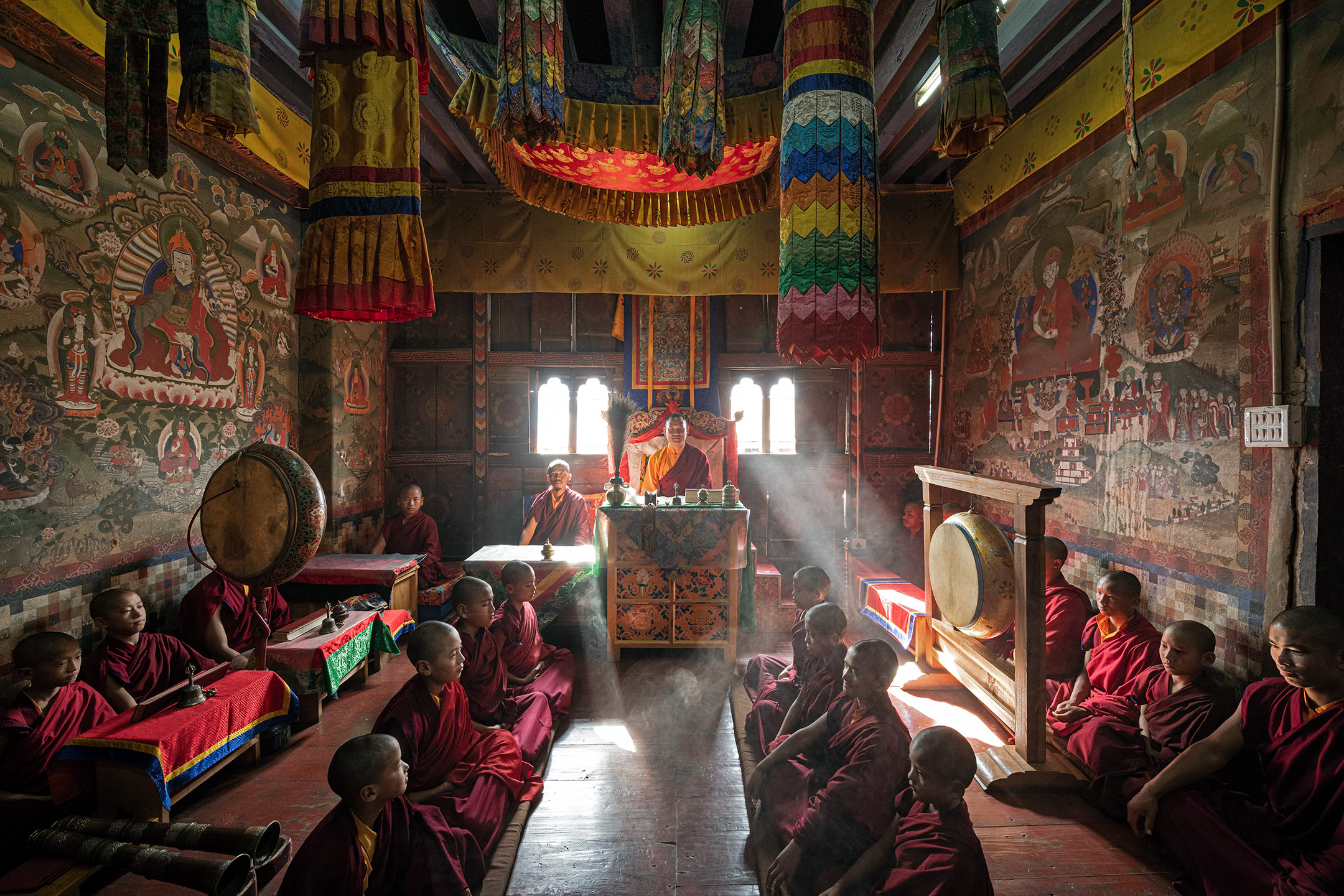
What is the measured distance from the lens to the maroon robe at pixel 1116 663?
3.64 m

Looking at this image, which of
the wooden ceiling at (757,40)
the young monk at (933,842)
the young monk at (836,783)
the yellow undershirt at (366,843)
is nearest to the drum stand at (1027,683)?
the young monk at (836,783)

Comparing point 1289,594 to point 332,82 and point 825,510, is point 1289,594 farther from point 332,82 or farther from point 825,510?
point 332,82

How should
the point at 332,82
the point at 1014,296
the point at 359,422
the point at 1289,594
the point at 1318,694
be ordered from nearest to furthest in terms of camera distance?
1. the point at 1318,694
2. the point at 332,82
3. the point at 1289,594
4. the point at 1014,296
5. the point at 359,422

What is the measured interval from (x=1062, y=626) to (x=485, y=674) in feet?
12.8

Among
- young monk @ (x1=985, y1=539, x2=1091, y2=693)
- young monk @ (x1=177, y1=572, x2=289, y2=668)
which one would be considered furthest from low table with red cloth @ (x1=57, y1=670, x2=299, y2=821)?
young monk @ (x1=985, y1=539, x2=1091, y2=693)

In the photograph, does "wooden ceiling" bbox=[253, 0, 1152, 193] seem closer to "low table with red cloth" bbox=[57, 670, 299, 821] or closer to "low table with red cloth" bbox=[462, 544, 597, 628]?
"low table with red cloth" bbox=[462, 544, 597, 628]

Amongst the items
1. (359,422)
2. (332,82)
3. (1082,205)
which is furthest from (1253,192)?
(359,422)

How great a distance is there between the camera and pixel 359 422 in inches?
269

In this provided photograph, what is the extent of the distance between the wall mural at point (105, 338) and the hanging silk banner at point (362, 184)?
179cm

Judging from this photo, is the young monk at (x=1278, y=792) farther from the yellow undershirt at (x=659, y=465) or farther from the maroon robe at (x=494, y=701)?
the yellow undershirt at (x=659, y=465)

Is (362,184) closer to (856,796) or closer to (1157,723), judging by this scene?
(856,796)

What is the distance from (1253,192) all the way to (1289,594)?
2.19 metres

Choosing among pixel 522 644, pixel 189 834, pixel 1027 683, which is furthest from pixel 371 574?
pixel 1027 683

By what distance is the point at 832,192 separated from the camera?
2.59 meters
